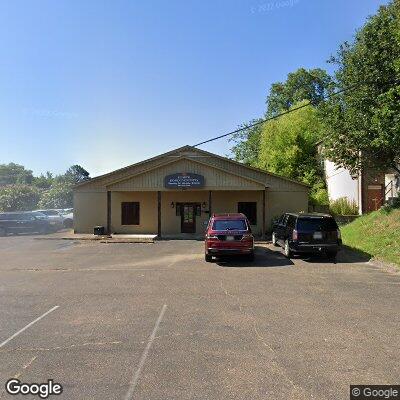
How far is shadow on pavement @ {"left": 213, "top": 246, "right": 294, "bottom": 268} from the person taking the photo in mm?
14956

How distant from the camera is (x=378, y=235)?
18812 mm

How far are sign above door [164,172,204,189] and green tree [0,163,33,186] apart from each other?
406 ft

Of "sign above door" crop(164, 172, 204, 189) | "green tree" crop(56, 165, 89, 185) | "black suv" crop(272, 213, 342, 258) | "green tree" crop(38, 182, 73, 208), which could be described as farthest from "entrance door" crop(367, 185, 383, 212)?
"green tree" crop(56, 165, 89, 185)

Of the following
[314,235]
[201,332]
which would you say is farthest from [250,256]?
[201,332]

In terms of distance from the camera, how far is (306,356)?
5.67 metres

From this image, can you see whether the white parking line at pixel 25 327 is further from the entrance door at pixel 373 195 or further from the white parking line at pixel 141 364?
the entrance door at pixel 373 195

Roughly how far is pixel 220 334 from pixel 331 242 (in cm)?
1047

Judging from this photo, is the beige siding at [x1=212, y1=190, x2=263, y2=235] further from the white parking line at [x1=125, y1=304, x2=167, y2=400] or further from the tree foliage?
the white parking line at [x1=125, y1=304, x2=167, y2=400]

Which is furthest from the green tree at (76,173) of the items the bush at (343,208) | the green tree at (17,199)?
the bush at (343,208)

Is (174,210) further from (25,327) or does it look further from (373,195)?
(25,327)

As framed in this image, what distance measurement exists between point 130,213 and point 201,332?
933 inches

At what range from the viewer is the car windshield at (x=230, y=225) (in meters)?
15.9

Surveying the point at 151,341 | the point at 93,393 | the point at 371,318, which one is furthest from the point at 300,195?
the point at 93,393

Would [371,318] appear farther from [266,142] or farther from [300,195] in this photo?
[266,142]
